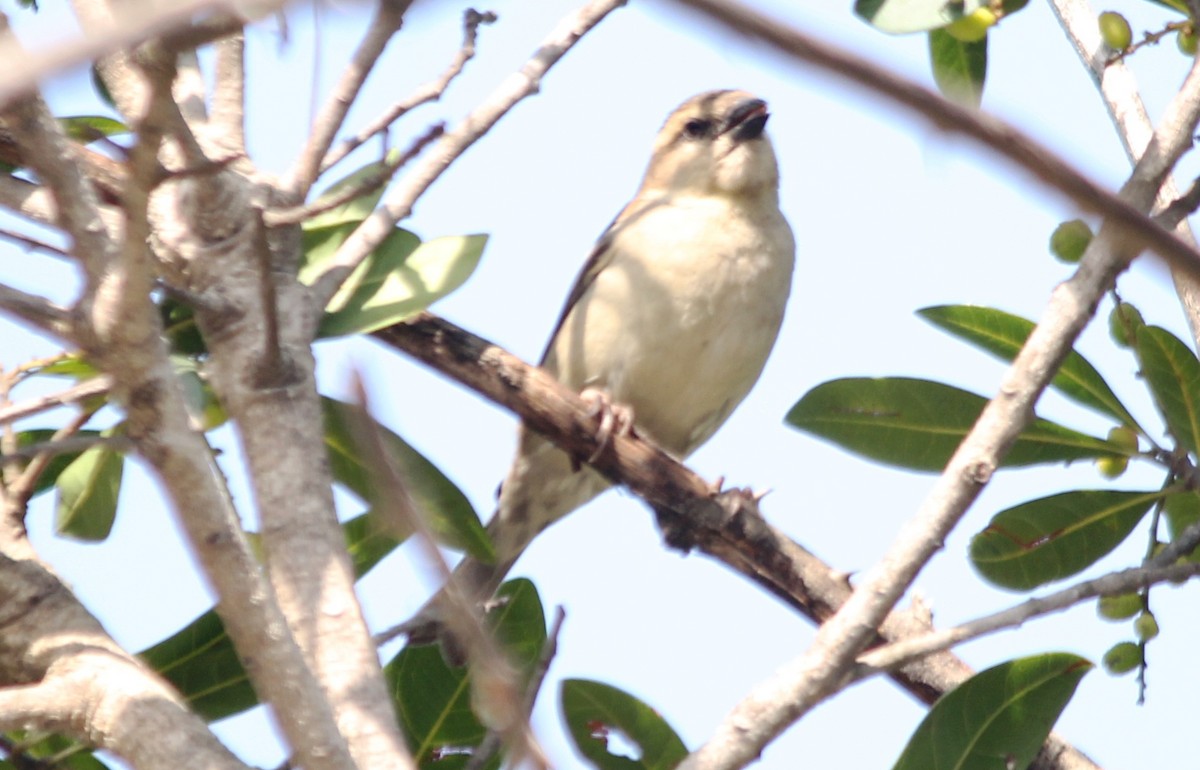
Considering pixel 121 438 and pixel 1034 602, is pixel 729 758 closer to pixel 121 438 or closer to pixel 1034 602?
pixel 1034 602

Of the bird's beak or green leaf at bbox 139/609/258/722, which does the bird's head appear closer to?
the bird's beak

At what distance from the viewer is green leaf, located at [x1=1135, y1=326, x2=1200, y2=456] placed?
11.8ft

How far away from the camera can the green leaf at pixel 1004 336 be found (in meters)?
3.85

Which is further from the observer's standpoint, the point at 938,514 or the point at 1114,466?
the point at 1114,466

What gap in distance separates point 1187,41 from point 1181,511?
1.27 m

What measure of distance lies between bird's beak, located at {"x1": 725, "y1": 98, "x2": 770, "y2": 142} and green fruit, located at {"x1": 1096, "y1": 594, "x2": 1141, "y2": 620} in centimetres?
299

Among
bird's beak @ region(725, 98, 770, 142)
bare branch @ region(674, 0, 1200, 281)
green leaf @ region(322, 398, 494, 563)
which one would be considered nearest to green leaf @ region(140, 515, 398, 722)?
green leaf @ region(322, 398, 494, 563)

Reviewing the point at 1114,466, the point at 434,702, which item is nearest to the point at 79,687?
the point at 434,702

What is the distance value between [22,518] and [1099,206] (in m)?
2.94

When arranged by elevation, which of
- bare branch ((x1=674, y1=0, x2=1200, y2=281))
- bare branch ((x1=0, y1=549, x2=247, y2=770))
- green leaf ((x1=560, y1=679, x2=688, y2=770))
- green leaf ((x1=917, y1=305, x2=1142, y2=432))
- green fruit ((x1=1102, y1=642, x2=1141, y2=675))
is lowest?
bare branch ((x1=0, y1=549, x2=247, y2=770))

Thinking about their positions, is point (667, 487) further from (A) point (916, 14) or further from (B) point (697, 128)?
(B) point (697, 128)

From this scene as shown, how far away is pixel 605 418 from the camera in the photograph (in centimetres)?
440

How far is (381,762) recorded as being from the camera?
2.27 meters

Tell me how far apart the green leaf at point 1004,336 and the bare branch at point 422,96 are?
146 centimetres
